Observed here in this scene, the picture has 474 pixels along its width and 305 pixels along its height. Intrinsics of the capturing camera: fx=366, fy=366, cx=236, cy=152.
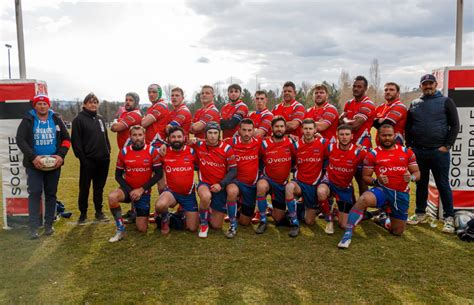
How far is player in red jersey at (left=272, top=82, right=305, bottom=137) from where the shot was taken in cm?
618

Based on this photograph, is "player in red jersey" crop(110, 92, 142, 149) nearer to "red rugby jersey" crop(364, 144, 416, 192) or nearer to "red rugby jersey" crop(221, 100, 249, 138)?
"red rugby jersey" crop(221, 100, 249, 138)

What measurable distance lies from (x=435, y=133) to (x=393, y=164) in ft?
A: 3.30

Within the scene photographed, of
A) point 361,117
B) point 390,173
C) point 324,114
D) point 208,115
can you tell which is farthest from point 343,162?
point 208,115

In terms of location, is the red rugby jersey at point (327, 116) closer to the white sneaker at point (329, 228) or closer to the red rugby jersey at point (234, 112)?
A: the red rugby jersey at point (234, 112)

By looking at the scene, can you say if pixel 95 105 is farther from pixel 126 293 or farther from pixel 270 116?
pixel 126 293

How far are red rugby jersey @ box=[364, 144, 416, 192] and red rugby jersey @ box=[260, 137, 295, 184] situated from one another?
47.2 inches

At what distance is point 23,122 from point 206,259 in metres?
3.47

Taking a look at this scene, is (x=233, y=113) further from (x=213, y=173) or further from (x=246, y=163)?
(x=213, y=173)

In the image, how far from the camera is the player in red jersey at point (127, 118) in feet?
20.1

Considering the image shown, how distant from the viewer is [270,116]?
628 centimetres

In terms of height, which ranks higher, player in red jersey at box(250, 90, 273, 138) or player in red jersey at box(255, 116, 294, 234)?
player in red jersey at box(250, 90, 273, 138)

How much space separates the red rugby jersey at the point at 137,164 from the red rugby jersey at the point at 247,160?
126cm

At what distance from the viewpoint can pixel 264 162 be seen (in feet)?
19.6

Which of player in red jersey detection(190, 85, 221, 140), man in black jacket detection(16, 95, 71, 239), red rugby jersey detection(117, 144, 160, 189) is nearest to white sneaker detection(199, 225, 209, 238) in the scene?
red rugby jersey detection(117, 144, 160, 189)
